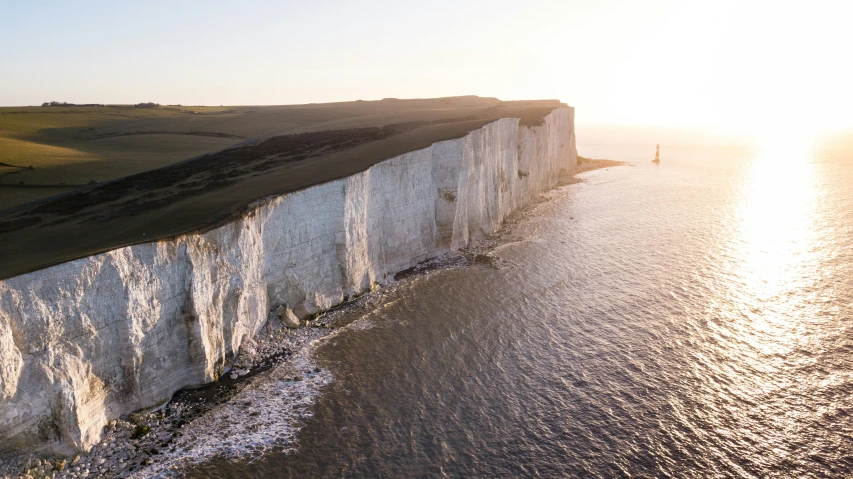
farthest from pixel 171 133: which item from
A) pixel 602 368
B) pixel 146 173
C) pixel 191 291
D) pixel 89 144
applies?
pixel 602 368

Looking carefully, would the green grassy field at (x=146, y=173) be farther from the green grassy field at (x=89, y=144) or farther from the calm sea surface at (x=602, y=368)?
the calm sea surface at (x=602, y=368)

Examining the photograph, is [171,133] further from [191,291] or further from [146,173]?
[191,291]

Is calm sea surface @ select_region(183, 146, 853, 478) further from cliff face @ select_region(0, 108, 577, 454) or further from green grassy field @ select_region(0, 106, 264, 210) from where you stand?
green grassy field @ select_region(0, 106, 264, 210)

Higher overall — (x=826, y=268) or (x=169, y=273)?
(x=169, y=273)

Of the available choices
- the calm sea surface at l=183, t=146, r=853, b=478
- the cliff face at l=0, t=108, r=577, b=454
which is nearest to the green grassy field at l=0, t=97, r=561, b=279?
the cliff face at l=0, t=108, r=577, b=454

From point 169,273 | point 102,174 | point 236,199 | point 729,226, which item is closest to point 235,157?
point 102,174

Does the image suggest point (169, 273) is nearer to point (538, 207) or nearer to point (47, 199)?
point (47, 199)
